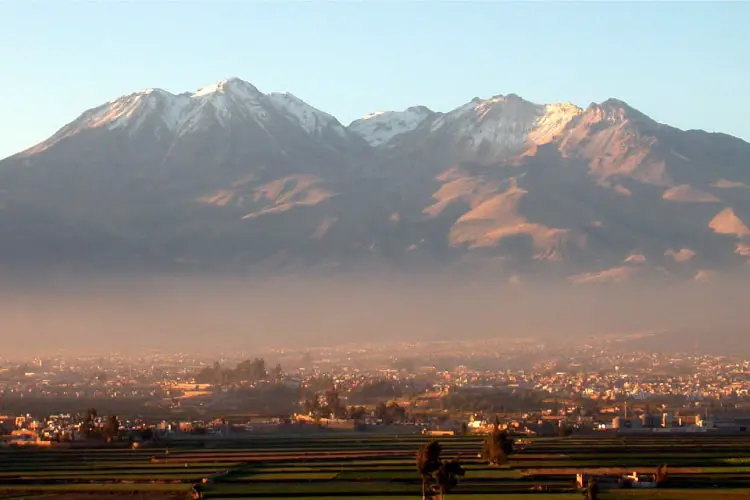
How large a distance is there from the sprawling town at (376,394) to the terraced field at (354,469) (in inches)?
296

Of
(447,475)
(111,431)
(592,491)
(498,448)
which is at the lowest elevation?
(592,491)

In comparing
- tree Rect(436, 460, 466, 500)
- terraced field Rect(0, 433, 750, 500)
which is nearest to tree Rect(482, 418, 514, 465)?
terraced field Rect(0, 433, 750, 500)

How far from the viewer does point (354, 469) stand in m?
59.4

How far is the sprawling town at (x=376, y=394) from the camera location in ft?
275

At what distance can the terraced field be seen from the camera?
51938mm

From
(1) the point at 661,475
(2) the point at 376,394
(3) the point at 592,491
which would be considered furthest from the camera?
(2) the point at 376,394

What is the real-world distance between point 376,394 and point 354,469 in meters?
51.1

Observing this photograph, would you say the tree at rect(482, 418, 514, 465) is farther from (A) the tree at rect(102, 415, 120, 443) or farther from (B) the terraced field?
(A) the tree at rect(102, 415, 120, 443)

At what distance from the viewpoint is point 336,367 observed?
5758 inches

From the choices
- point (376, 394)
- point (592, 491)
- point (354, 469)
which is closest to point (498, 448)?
point (354, 469)

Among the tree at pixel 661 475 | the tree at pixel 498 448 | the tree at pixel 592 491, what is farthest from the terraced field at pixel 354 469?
the tree at pixel 498 448

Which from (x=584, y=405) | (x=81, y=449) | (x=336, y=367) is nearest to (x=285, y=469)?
(x=81, y=449)

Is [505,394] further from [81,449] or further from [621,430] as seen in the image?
[81,449]

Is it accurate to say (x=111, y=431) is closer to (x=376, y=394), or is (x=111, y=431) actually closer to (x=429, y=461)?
(x=429, y=461)
